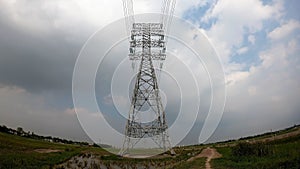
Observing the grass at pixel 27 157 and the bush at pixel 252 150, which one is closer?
the grass at pixel 27 157

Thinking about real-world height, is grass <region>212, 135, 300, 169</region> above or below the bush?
below

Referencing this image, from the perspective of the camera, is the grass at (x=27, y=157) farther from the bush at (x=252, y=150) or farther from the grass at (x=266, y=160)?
the bush at (x=252, y=150)

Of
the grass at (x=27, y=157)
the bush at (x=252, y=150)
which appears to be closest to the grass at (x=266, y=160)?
the bush at (x=252, y=150)

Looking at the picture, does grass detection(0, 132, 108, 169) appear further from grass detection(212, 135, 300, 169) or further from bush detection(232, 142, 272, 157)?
bush detection(232, 142, 272, 157)

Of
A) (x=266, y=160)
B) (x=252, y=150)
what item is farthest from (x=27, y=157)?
(x=266, y=160)

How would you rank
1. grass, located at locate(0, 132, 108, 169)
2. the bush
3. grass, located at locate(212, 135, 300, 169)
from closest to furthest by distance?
grass, located at locate(212, 135, 300, 169)
grass, located at locate(0, 132, 108, 169)
the bush

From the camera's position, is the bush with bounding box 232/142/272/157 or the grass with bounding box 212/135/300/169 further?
the bush with bounding box 232/142/272/157

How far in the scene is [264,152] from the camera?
92.7ft

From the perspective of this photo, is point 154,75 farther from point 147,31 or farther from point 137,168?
point 137,168

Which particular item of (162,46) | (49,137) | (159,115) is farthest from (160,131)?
(49,137)

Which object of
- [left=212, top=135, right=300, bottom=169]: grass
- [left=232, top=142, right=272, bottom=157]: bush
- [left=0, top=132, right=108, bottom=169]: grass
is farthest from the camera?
[left=232, top=142, right=272, bottom=157]: bush

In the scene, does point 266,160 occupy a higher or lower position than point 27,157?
lower

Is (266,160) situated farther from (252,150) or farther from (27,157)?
(27,157)

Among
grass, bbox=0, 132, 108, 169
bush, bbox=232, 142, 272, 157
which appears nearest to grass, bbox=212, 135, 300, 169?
bush, bbox=232, 142, 272, 157
